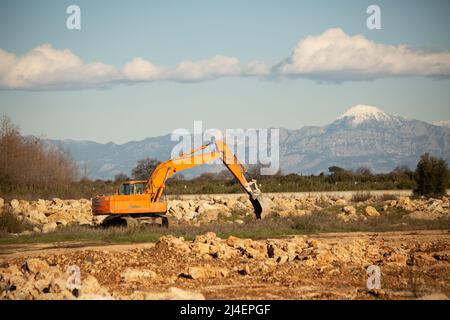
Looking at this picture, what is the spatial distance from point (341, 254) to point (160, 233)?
35.4ft

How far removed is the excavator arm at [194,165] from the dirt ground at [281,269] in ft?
22.3

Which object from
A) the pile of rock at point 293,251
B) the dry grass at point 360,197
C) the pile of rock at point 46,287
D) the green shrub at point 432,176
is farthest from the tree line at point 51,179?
the pile of rock at point 46,287

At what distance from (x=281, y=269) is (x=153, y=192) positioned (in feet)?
44.7

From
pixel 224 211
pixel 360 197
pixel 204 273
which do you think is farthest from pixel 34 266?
pixel 360 197

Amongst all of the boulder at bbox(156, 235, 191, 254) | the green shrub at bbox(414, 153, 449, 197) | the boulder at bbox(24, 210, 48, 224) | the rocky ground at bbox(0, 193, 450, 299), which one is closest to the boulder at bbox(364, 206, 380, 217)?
the rocky ground at bbox(0, 193, 450, 299)

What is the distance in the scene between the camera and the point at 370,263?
2022 cm

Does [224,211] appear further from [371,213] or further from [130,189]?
[130,189]

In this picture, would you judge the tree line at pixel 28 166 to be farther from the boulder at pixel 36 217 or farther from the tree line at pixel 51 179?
the boulder at pixel 36 217

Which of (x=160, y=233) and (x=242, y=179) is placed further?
(x=242, y=179)

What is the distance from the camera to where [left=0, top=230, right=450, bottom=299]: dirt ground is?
15.8 m

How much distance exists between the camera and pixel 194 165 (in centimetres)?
3266
